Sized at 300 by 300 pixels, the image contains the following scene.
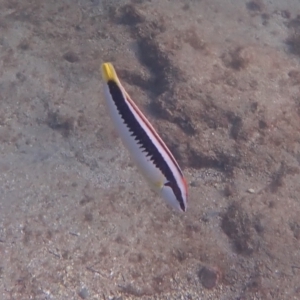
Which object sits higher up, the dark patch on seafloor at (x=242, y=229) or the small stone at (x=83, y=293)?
the dark patch on seafloor at (x=242, y=229)

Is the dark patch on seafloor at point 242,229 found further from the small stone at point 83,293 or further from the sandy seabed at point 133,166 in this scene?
the small stone at point 83,293

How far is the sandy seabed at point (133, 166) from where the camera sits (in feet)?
11.8

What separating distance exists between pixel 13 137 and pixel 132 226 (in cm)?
192

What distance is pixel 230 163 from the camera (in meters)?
4.48

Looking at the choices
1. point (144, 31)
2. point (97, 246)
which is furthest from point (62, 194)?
point (144, 31)

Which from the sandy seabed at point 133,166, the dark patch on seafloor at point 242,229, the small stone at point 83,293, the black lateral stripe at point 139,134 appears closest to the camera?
the black lateral stripe at point 139,134

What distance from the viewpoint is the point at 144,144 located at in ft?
6.54

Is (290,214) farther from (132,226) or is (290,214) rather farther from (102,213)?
(102,213)

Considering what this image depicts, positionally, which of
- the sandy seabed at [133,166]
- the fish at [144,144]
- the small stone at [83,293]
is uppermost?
the fish at [144,144]

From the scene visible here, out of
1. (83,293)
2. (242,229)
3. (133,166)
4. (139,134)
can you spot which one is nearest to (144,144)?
(139,134)

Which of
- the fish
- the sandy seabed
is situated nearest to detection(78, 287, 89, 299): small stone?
the sandy seabed

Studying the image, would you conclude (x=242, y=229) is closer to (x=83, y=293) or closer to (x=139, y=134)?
(x=83, y=293)

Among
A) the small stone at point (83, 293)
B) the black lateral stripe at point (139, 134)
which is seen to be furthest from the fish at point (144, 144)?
the small stone at point (83, 293)

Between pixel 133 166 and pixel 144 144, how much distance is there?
2.45m
